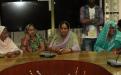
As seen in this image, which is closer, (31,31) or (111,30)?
(111,30)

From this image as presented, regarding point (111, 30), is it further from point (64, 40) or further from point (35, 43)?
point (35, 43)

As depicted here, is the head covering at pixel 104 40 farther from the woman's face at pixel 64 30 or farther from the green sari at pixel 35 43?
the green sari at pixel 35 43

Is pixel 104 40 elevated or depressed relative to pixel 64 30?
depressed

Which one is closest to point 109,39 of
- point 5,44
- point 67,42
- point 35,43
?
point 67,42

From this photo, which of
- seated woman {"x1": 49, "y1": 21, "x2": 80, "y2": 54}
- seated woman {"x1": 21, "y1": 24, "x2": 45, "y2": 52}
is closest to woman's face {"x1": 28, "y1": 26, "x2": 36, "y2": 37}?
seated woman {"x1": 21, "y1": 24, "x2": 45, "y2": 52}

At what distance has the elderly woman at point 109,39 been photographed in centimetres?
384

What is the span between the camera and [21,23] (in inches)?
225

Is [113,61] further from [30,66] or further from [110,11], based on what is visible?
[110,11]

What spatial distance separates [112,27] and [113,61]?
4.37 feet

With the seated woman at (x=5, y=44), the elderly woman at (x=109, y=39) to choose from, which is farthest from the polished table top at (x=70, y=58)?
the seated woman at (x=5, y=44)

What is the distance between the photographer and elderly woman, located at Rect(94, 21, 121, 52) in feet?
12.6

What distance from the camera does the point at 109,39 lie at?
4.00 m

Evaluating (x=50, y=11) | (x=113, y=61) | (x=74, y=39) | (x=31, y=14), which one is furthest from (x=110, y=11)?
(x=113, y=61)

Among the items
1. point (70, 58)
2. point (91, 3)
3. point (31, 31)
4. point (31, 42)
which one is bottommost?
point (70, 58)
